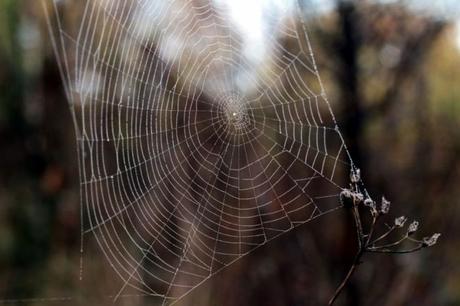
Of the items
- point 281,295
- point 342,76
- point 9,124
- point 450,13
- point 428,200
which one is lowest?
point 281,295

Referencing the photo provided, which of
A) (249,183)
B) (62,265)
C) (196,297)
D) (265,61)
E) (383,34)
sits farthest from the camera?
(62,265)

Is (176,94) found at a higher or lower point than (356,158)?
higher

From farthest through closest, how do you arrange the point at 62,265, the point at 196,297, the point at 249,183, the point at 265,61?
the point at 62,265 → the point at 196,297 → the point at 249,183 → the point at 265,61

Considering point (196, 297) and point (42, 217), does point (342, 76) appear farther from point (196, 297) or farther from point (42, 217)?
Result: point (42, 217)

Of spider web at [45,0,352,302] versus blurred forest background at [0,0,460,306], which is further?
blurred forest background at [0,0,460,306]

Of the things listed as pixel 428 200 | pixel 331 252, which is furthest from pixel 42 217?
pixel 428 200

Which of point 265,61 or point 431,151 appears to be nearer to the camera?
point 265,61

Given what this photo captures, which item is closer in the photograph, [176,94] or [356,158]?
[176,94]

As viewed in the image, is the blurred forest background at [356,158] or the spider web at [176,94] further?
the blurred forest background at [356,158]
